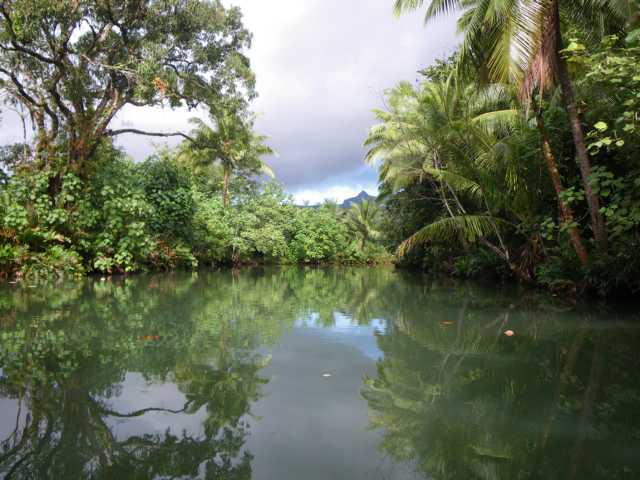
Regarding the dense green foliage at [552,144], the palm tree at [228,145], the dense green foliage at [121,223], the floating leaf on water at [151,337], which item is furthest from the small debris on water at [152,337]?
the palm tree at [228,145]

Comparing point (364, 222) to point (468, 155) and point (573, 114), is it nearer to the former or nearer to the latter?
point (468, 155)

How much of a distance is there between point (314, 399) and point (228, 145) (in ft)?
40.8

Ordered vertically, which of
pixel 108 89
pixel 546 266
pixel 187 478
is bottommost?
pixel 187 478

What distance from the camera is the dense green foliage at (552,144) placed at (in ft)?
20.1

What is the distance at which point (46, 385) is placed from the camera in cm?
271

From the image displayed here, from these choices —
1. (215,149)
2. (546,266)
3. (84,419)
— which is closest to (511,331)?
(84,419)

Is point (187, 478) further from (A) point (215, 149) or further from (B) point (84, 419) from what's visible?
(A) point (215, 149)

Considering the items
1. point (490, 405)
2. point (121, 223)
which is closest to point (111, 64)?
point (121, 223)

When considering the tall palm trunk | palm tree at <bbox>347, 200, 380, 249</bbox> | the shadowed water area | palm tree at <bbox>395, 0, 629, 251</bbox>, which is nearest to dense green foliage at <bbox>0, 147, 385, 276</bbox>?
the shadowed water area

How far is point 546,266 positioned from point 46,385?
8705 mm

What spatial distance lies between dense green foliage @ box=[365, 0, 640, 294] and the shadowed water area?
2.38 meters

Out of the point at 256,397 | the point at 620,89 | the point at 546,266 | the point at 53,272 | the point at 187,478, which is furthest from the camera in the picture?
the point at 53,272

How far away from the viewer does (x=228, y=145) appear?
14.1 m

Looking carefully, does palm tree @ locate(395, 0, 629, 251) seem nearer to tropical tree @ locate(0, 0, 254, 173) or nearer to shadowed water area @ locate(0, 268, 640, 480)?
shadowed water area @ locate(0, 268, 640, 480)
